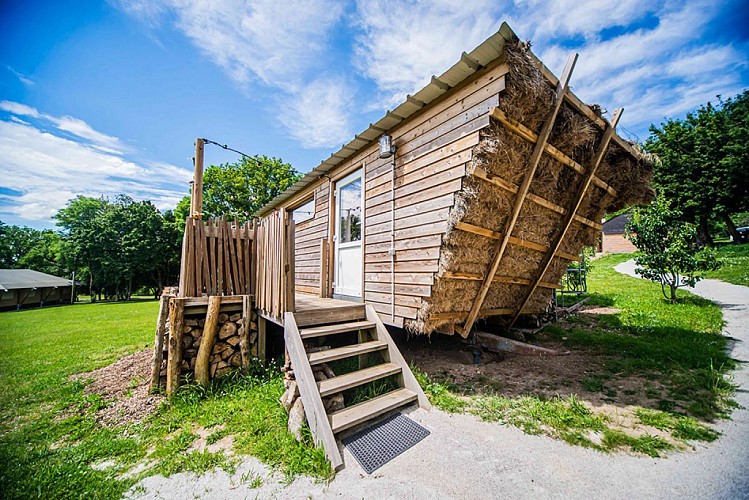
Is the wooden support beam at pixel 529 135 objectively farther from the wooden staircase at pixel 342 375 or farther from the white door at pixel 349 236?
the wooden staircase at pixel 342 375

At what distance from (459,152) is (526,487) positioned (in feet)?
9.98

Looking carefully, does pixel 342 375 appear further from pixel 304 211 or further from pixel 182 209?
pixel 182 209

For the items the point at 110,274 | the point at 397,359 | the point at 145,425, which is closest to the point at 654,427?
the point at 397,359

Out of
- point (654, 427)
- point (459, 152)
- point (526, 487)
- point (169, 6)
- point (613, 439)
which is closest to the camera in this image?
point (526, 487)

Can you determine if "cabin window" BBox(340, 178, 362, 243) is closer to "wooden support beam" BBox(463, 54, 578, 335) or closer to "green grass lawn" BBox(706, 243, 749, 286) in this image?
"wooden support beam" BBox(463, 54, 578, 335)

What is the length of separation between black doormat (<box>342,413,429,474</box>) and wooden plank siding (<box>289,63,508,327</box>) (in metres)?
1.32

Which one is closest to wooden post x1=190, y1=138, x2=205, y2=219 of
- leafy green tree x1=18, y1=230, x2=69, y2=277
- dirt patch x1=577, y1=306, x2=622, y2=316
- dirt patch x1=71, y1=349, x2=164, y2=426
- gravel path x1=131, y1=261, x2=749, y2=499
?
dirt patch x1=71, y1=349, x2=164, y2=426

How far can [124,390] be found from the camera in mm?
4180

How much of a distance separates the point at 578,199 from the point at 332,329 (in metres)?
4.03

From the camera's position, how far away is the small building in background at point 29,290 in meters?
16.0

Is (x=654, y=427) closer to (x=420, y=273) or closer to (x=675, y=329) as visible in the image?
(x=420, y=273)

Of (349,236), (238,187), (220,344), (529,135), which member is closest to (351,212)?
(349,236)

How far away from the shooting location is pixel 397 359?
138 inches

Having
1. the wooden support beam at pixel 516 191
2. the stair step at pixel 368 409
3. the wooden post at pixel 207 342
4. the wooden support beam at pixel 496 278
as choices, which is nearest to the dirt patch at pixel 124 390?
the wooden post at pixel 207 342
